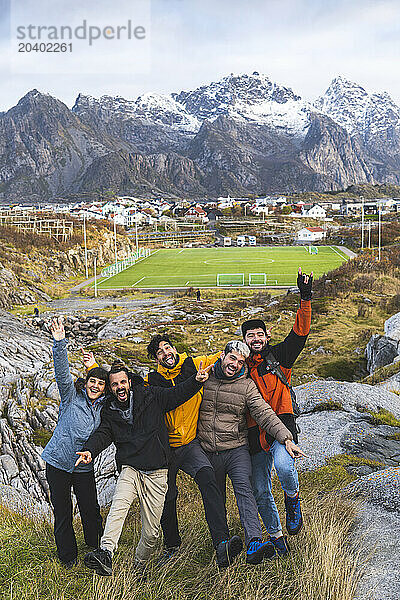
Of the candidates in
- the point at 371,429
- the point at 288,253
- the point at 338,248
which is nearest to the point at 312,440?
the point at 371,429

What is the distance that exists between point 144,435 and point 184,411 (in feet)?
1.60

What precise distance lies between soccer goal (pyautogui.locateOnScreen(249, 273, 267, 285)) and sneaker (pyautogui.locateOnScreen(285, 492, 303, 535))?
124ft

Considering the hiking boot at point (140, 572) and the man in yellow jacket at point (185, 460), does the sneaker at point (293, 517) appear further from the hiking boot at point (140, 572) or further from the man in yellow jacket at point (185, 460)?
the hiking boot at point (140, 572)

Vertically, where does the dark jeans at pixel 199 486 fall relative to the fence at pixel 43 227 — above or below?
below

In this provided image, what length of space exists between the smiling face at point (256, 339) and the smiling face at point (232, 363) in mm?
285

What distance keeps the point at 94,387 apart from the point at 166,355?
2.53 ft

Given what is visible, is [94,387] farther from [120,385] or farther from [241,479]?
[241,479]

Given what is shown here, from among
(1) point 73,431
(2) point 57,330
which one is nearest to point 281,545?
(1) point 73,431

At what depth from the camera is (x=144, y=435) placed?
4.45 meters

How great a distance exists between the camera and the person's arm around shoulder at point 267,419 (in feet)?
14.4

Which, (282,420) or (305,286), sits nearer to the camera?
(282,420)

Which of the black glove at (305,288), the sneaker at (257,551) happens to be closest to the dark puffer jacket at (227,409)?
the sneaker at (257,551)

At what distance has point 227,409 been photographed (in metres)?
4.66

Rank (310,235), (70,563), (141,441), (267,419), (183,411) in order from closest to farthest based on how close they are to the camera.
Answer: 1. (70,563)
2. (141,441)
3. (267,419)
4. (183,411)
5. (310,235)
